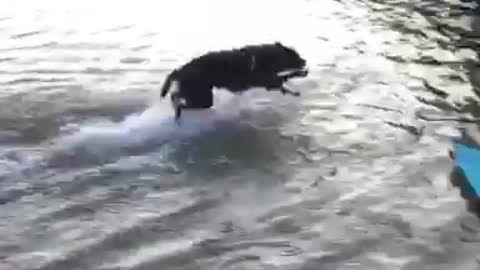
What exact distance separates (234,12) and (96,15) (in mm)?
1596

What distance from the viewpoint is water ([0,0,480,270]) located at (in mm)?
4770

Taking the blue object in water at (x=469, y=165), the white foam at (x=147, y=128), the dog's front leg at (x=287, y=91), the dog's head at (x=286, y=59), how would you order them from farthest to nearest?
1. the dog's front leg at (x=287, y=91)
2. the dog's head at (x=286, y=59)
3. the white foam at (x=147, y=128)
4. the blue object in water at (x=469, y=165)

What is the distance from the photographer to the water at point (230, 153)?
4.77 m

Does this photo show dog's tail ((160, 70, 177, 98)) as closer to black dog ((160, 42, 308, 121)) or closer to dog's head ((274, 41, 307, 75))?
black dog ((160, 42, 308, 121))

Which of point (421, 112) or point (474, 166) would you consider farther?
point (421, 112)

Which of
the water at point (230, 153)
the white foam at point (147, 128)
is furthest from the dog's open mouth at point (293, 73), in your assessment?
the white foam at point (147, 128)

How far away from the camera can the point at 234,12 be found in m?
9.94

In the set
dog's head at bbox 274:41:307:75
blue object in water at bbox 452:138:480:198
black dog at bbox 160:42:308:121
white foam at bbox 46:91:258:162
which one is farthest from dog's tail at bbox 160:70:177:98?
blue object in water at bbox 452:138:480:198

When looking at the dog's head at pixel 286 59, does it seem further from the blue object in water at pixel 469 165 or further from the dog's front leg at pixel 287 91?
the blue object in water at pixel 469 165

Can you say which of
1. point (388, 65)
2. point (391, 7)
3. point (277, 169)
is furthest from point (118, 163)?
point (391, 7)

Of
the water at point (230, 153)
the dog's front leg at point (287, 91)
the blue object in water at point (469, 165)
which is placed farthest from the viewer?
the dog's front leg at point (287, 91)

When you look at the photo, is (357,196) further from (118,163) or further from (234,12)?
(234,12)

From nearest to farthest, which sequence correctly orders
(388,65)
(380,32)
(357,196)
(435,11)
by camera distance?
(357,196)
(388,65)
(380,32)
(435,11)

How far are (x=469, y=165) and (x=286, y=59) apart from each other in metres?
1.75
